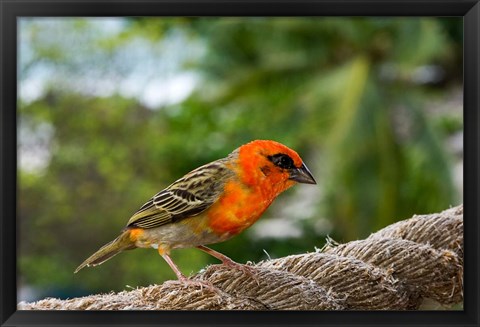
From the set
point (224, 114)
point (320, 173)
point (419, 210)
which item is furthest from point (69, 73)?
point (419, 210)

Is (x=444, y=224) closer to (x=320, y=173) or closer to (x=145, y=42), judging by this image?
(x=320, y=173)

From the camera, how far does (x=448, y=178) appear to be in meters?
6.94

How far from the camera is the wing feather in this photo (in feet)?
6.81

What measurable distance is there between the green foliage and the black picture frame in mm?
3870

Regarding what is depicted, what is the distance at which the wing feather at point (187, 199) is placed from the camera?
6.81ft

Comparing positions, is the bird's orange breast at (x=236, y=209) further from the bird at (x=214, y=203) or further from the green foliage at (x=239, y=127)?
the green foliage at (x=239, y=127)

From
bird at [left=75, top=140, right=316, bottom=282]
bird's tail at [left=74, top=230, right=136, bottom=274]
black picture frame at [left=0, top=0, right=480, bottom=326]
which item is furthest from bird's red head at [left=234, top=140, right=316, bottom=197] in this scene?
black picture frame at [left=0, top=0, right=480, bottom=326]

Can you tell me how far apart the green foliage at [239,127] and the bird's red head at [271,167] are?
4455 mm

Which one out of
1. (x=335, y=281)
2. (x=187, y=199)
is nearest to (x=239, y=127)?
(x=335, y=281)

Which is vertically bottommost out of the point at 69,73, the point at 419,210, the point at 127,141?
the point at 419,210
